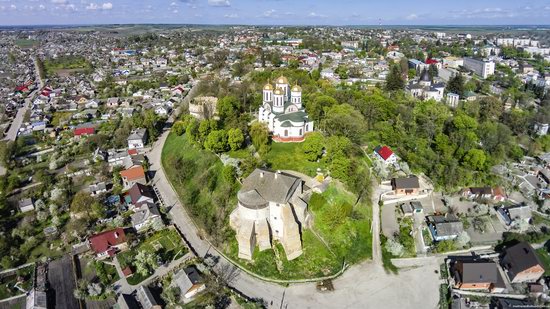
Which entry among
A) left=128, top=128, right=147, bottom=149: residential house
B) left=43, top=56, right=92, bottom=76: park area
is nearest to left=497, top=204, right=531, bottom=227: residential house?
left=128, top=128, right=147, bottom=149: residential house

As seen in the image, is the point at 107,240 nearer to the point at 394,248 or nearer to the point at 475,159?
the point at 394,248

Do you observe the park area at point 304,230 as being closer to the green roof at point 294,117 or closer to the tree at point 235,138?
the tree at point 235,138

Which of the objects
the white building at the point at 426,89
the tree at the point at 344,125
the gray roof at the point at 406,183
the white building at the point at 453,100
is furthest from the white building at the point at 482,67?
the gray roof at the point at 406,183

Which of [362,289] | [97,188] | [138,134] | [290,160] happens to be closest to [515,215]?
[362,289]

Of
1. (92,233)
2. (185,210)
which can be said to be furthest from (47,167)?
(185,210)

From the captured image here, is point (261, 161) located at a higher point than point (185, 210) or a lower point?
higher

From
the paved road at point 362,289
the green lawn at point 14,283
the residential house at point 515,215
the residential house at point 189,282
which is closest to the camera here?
the paved road at point 362,289

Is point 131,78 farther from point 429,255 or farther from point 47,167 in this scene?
point 429,255
